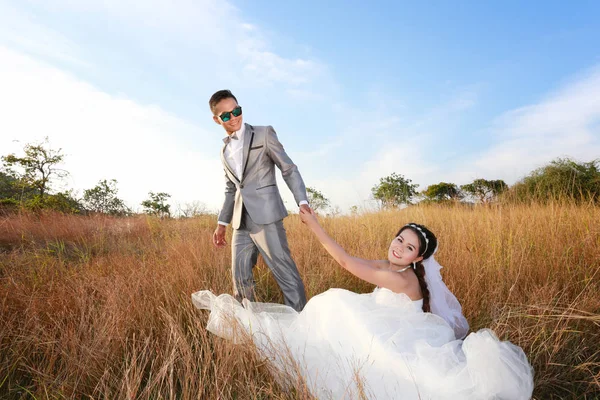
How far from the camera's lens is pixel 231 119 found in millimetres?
3316

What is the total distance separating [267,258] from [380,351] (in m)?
1.48

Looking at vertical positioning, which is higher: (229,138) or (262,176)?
(229,138)

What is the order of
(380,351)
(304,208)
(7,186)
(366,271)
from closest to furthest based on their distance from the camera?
1. (380,351)
2. (366,271)
3. (304,208)
4. (7,186)

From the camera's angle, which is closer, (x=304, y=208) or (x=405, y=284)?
(x=405, y=284)

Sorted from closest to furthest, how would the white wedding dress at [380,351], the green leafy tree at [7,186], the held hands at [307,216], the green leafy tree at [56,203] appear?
the white wedding dress at [380,351], the held hands at [307,216], the green leafy tree at [56,203], the green leafy tree at [7,186]

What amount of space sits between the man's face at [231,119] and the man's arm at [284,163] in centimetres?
28

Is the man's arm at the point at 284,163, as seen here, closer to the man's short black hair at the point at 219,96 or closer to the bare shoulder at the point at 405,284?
the man's short black hair at the point at 219,96

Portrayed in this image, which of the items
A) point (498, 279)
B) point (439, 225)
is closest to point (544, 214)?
point (439, 225)

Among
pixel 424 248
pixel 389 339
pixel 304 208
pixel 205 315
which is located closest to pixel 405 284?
pixel 424 248

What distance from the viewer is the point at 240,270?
11.2 ft

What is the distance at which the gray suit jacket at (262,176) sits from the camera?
3.29m

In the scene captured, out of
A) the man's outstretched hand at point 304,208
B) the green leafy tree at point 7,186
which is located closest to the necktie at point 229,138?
the man's outstretched hand at point 304,208

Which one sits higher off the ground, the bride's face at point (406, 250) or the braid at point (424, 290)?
the bride's face at point (406, 250)

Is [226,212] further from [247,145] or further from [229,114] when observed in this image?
[229,114]
